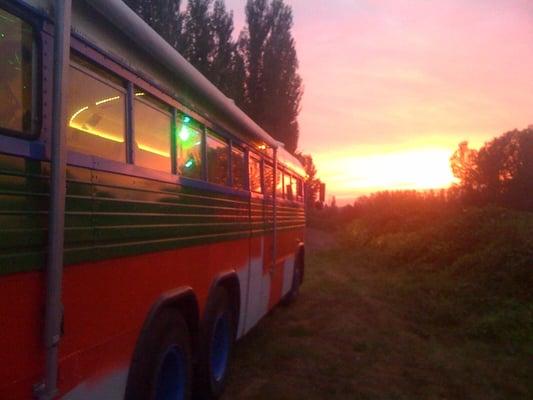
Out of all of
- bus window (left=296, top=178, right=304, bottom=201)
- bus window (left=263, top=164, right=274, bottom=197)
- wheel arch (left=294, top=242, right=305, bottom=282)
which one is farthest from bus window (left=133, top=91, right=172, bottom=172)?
bus window (left=296, top=178, right=304, bottom=201)

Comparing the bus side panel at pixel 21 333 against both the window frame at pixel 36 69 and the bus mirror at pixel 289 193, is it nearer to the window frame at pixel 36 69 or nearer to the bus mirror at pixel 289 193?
the window frame at pixel 36 69

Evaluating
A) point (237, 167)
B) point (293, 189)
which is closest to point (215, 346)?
point (237, 167)

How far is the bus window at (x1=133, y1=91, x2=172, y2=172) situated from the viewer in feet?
13.7

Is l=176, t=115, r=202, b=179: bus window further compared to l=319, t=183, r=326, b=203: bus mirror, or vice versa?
l=319, t=183, r=326, b=203: bus mirror

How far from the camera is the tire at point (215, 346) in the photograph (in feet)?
18.8

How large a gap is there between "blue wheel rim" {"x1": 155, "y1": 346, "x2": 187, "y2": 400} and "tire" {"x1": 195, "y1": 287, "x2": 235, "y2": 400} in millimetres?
573

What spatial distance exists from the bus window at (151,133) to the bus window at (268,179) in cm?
398

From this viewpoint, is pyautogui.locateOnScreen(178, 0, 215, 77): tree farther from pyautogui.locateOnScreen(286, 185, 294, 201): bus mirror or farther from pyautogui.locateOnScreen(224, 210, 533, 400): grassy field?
pyautogui.locateOnScreen(286, 185, 294, 201): bus mirror

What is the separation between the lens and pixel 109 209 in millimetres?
3562

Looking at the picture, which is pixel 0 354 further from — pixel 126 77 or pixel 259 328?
pixel 259 328

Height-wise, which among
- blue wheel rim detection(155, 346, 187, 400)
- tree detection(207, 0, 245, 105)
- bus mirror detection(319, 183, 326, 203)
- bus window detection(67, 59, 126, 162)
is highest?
tree detection(207, 0, 245, 105)

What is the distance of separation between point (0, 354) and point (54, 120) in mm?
1025

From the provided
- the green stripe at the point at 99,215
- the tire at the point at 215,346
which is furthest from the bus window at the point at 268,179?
the green stripe at the point at 99,215

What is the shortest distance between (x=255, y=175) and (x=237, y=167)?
1.02 m
